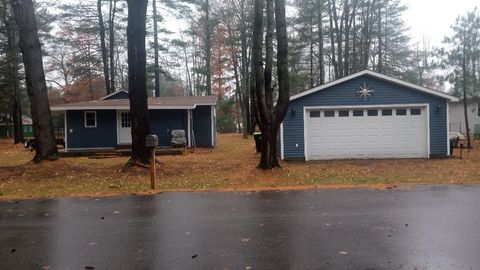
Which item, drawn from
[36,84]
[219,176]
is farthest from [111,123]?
[219,176]

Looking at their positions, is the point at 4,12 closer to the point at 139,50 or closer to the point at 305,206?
the point at 139,50

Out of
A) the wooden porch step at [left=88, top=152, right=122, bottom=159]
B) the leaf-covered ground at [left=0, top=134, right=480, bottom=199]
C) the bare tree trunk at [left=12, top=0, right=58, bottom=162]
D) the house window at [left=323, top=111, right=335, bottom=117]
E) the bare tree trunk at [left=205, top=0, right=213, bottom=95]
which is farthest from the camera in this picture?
the bare tree trunk at [left=205, top=0, right=213, bottom=95]

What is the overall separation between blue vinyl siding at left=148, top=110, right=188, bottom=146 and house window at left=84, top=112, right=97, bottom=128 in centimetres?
296

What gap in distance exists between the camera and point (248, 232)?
6086 mm

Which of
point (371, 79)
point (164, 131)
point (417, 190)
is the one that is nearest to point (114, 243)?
point (417, 190)

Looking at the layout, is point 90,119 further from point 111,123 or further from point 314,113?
point 314,113

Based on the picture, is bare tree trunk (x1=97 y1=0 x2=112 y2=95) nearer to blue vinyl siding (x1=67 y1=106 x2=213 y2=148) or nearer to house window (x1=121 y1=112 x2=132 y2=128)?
blue vinyl siding (x1=67 y1=106 x2=213 y2=148)

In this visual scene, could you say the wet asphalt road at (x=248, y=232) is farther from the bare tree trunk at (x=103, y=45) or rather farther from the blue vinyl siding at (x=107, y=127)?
the bare tree trunk at (x=103, y=45)

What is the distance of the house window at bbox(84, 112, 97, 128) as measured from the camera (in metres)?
23.5

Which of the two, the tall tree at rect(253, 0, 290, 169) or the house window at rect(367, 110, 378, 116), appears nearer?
the tall tree at rect(253, 0, 290, 169)

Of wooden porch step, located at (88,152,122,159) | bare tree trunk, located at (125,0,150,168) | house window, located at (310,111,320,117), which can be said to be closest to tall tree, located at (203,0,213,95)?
wooden porch step, located at (88,152,122,159)

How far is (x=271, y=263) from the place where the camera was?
472 cm

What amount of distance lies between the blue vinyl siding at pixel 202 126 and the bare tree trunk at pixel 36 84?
10697mm

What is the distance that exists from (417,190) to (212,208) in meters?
4.72
